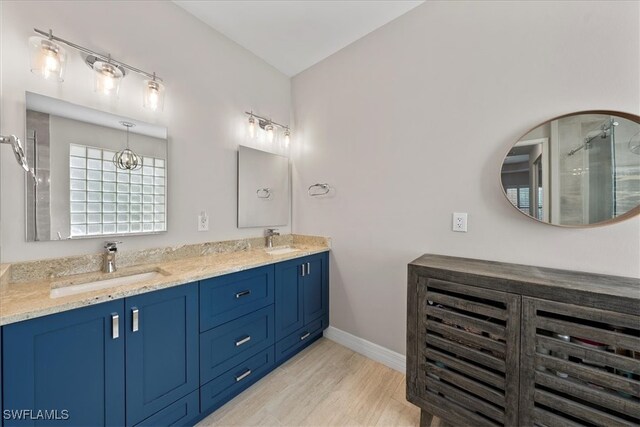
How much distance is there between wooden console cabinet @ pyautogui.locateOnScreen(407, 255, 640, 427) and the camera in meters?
0.95

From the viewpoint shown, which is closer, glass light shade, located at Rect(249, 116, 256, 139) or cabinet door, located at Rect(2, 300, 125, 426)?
cabinet door, located at Rect(2, 300, 125, 426)

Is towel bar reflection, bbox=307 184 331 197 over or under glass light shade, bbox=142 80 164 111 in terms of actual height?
under

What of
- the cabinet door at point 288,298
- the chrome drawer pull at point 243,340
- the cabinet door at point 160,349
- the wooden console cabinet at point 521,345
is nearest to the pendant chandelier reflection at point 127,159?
the cabinet door at point 160,349

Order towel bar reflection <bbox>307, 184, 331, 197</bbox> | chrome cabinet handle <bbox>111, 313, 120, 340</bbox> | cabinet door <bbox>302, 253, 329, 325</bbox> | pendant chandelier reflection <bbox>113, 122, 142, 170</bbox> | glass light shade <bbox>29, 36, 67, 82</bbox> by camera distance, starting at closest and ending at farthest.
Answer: chrome cabinet handle <bbox>111, 313, 120, 340</bbox> < glass light shade <bbox>29, 36, 67, 82</bbox> < pendant chandelier reflection <bbox>113, 122, 142, 170</bbox> < cabinet door <bbox>302, 253, 329, 325</bbox> < towel bar reflection <bbox>307, 184, 331, 197</bbox>

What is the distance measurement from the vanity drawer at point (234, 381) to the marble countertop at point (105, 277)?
676 mm

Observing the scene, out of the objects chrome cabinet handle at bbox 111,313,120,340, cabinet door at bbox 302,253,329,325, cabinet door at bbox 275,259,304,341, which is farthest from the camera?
cabinet door at bbox 302,253,329,325

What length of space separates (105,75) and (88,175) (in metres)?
0.60

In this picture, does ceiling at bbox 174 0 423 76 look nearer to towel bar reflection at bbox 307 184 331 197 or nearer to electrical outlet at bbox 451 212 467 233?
towel bar reflection at bbox 307 184 331 197

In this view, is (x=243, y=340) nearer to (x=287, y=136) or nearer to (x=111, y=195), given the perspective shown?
(x=111, y=195)

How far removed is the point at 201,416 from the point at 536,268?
2.14 m

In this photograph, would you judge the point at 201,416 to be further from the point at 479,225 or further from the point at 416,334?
the point at 479,225

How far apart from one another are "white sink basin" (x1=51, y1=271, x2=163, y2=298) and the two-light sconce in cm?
111

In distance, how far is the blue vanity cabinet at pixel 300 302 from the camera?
75.8 inches

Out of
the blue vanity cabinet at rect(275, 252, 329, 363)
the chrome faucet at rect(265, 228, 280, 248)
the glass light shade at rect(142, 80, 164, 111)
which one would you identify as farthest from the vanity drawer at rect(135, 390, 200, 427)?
the glass light shade at rect(142, 80, 164, 111)
